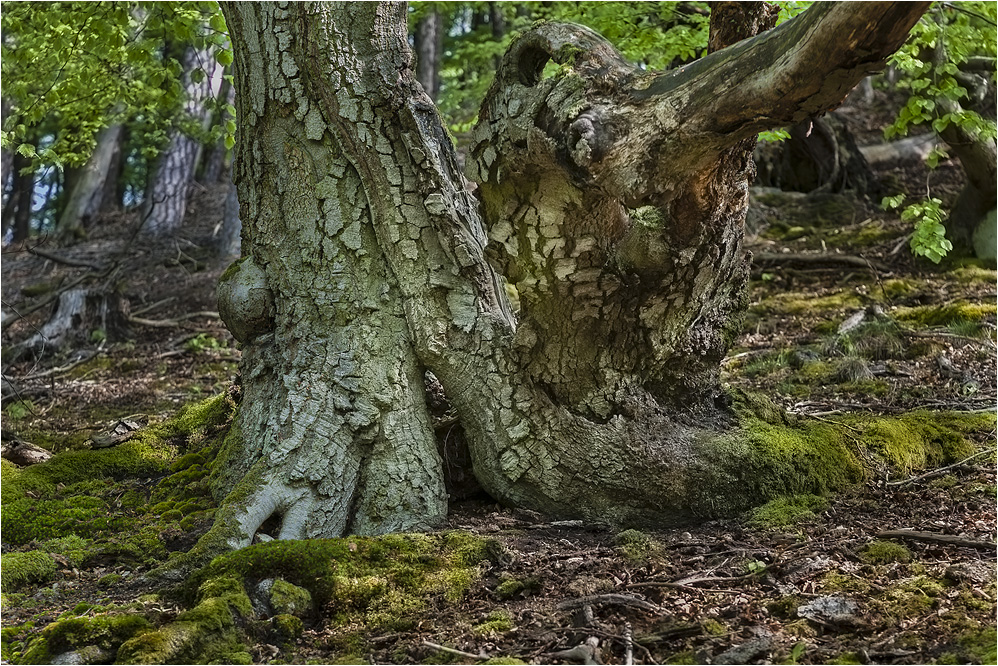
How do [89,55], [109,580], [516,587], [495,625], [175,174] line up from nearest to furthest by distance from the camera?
[495,625] < [516,587] < [109,580] < [89,55] < [175,174]

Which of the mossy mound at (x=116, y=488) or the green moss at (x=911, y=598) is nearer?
the green moss at (x=911, y=598)

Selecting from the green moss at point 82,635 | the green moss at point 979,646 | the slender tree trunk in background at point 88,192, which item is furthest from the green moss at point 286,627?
the slender tree trunk in background at point 88,192

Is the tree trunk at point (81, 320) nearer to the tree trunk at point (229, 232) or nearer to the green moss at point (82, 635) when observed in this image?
the tree trunk at point (229, 232)

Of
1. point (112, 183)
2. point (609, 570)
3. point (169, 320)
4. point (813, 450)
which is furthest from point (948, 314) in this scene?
point (112, 183)

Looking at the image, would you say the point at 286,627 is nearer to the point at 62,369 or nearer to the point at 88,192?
the point at 62,369

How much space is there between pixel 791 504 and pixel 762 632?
1.19m

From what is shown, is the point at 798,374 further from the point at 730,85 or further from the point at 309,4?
the point at 309,4

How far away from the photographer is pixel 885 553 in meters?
3.09

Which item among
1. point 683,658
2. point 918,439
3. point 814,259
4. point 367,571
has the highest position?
point 814,259

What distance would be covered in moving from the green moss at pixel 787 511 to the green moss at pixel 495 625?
131cm

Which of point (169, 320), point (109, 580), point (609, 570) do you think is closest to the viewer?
point (609, 570)

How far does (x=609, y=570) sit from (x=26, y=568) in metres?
2.35

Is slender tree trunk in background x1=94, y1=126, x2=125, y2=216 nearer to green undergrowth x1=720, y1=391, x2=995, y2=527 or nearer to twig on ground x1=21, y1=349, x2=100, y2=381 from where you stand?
twig on ground x1=21, y1=349, x2=100, y2=381

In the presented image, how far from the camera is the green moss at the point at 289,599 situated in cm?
291
